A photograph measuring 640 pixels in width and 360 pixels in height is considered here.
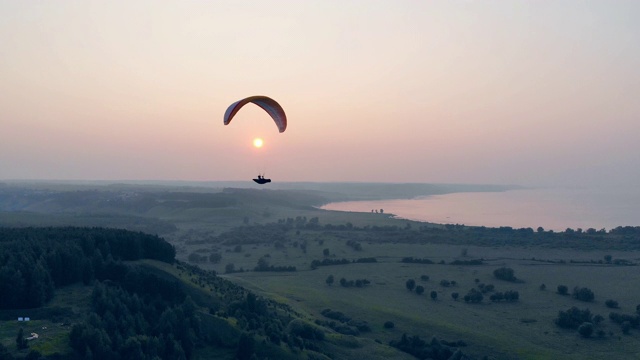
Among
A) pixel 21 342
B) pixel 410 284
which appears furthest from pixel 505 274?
pixel 21 342

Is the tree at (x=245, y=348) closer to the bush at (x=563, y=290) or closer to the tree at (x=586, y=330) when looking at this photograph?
the tree at (x=586, y=330)

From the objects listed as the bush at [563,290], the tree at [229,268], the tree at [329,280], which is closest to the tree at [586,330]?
the bush at [563,290]

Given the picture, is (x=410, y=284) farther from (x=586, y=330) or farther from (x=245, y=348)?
(x=245, y=348)

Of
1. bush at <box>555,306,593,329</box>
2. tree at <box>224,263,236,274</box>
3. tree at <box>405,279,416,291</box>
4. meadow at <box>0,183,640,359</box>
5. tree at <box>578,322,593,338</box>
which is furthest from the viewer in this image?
tree at <box>224,263,236,274</box>

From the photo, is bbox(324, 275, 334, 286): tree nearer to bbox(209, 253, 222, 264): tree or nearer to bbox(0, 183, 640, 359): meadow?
bbox(0, 183, 640, 359): meadow

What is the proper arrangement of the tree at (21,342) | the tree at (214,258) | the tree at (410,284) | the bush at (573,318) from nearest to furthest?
1. the tree at (21,342)
2. the bush at (573,318)
3. the tree at (410,284)
4. the tree at (214,258)

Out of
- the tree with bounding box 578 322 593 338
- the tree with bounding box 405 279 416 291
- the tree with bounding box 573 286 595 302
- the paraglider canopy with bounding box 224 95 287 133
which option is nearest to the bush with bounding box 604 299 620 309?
the tree with bounding box 573 286 595 302

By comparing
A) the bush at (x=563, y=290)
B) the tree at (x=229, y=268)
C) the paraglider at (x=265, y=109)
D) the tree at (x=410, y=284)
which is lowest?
the tree at (x=229, y=268)
